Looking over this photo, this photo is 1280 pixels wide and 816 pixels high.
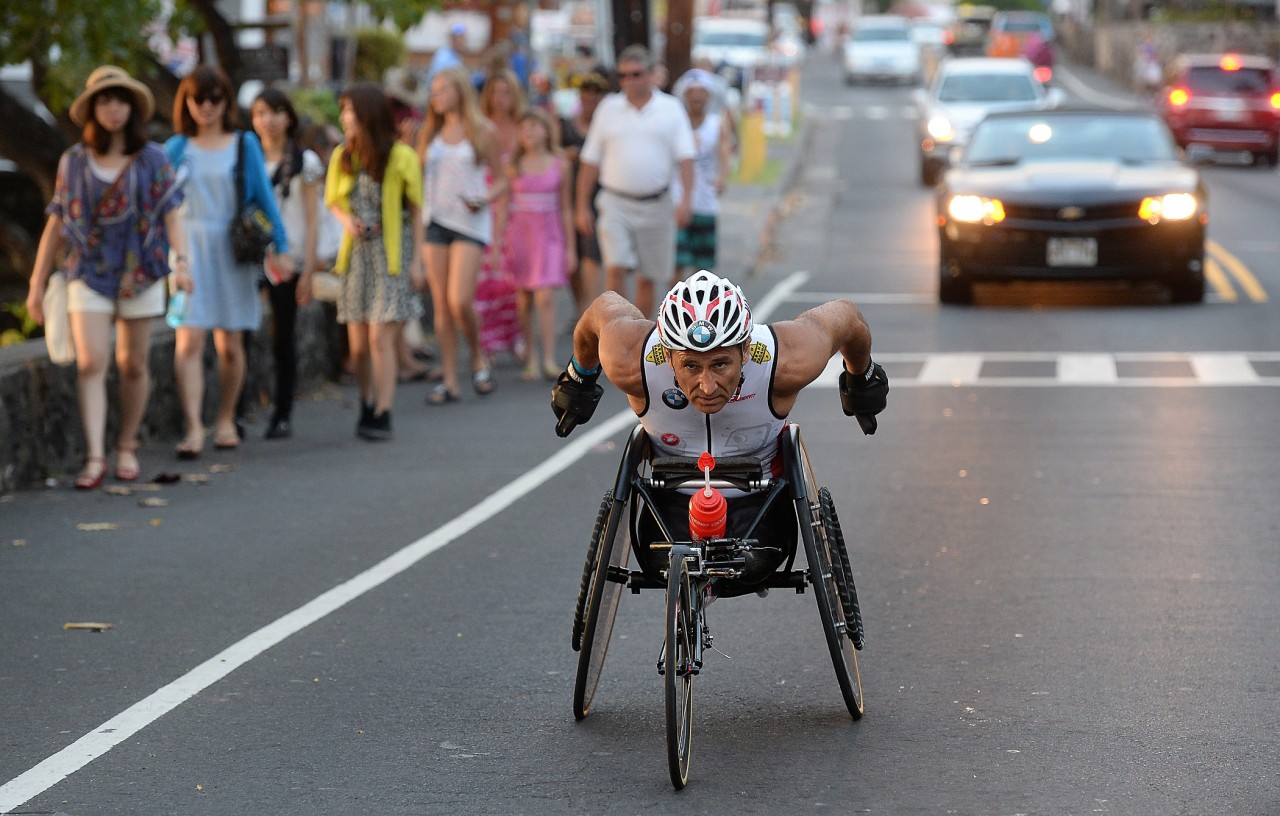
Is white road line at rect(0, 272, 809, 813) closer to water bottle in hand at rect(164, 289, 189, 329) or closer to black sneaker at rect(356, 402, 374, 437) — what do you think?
black sneaker at rect(356, 402, 374, 437)

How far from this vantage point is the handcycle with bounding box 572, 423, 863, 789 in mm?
5699

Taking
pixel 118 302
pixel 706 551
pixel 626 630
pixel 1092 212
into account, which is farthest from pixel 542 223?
pixel 706 551

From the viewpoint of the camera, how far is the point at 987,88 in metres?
32.7

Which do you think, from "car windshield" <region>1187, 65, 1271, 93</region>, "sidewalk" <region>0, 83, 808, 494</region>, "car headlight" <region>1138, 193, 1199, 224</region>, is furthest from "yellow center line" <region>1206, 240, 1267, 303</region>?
"car windshield" <region>1187, 65, 1271, 93</region>

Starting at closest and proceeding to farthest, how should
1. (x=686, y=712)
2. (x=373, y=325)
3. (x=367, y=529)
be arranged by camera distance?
(x=686, y=712), (x=367, y=529), (x=373, y=325)

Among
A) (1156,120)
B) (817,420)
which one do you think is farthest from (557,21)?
(817,420)

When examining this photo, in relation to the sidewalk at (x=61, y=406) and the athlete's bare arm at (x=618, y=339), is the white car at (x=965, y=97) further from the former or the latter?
the athlete's bare arm at (x=618, y=339)

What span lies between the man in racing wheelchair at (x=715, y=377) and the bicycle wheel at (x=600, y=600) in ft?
0.28

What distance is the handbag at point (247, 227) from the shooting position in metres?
10.9

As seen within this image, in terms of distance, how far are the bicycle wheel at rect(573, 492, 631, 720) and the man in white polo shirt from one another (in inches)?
327

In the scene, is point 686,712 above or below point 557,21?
below

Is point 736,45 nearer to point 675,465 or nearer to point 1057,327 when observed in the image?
point 1057,327

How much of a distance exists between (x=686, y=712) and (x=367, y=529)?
4.04m

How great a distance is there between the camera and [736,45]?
56.2 m
